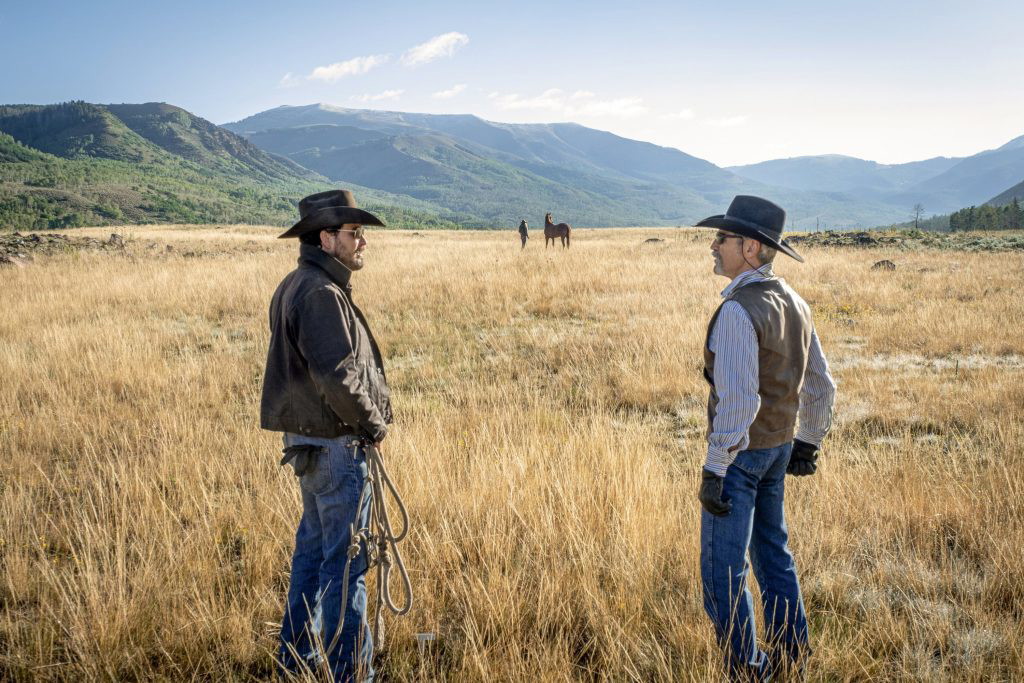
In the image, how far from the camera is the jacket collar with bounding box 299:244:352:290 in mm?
2309

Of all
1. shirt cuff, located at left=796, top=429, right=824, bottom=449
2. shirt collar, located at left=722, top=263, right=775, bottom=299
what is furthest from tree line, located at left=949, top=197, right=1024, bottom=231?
shirt collar, located at left=722, top=263, right=775, bottom=299

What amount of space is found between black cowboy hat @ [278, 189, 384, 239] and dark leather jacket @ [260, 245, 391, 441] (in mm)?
104

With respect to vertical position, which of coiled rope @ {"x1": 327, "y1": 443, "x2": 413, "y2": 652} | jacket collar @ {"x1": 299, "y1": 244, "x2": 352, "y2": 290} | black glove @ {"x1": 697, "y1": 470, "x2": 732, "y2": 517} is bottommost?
coiled rope @ {"x1": 327, "y1": 443, "x2": 413, "y2": 652}

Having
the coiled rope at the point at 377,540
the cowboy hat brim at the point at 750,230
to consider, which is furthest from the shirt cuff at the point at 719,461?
the coiled rope at the point at 377,540

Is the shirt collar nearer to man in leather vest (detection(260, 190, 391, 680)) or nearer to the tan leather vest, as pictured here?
the tan leather vest

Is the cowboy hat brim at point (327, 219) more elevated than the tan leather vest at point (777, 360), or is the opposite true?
the cowboy hat brim at point (327, 219)

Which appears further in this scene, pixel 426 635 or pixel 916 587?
pixel 916 587

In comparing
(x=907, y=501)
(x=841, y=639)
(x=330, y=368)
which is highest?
(x=330, y=368)

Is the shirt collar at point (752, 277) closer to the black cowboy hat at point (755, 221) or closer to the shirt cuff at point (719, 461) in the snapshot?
the black cowboy hat at point (755, 221)

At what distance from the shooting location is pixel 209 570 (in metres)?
3.03

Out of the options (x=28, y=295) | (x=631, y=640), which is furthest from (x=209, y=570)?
(x=28, y=295)

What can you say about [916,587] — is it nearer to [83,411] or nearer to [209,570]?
[209,570]

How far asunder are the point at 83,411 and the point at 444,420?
3.72m

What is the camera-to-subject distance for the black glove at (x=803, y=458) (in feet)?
8.16
